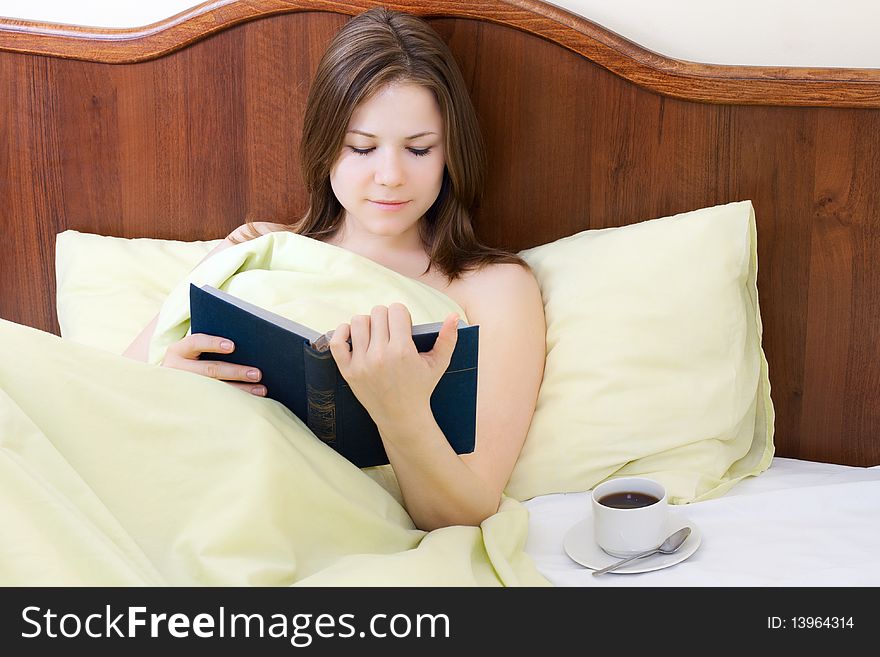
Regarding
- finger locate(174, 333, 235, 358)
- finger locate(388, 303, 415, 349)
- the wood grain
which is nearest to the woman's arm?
finger locate(388, 303, 415, 349)

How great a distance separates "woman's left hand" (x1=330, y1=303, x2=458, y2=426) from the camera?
0.94m

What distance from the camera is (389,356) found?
0.94 meters

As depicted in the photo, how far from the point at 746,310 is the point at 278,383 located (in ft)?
2.26

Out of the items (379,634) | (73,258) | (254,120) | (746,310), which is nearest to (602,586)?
(379,634)

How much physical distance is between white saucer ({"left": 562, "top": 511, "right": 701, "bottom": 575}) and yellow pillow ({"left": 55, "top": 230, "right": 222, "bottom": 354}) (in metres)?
0.82

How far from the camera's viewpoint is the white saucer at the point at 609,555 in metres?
1.06

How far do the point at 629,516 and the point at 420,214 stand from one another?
575mm

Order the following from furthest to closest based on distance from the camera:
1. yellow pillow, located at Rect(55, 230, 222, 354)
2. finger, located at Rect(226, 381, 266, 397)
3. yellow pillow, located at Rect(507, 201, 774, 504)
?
1. yellow pillow, located at Rect(55, 230, 222, 354)
2. yellow pillow, located at Rect(507, 201, 774, 504)
3. finger, located at Rect(226, 381, 266, 397)

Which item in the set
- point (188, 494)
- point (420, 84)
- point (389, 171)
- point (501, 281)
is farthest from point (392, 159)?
point (188, 494)

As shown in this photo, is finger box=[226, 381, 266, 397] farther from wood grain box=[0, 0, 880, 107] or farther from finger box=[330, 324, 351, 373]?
wood grain box=[0, 0, 880, 107]

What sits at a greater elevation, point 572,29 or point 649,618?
point 572,29

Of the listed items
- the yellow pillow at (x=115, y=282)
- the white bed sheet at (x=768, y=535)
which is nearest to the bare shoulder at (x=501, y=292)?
the white bed sheet at (x=768, y=535)

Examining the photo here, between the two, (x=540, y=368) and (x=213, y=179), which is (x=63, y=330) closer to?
(x=213, y=179)

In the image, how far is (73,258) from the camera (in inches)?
66.7
